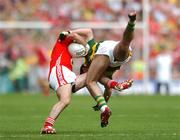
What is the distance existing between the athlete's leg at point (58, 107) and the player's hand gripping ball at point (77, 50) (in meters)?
0.69

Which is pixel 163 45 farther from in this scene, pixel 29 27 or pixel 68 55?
pixel 68 55

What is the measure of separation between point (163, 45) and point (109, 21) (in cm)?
308

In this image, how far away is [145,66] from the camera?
116 feet

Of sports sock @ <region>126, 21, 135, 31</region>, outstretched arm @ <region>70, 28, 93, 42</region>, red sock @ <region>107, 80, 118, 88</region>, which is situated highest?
outstretched arm @ <region>70, 28, 93, 42</region>

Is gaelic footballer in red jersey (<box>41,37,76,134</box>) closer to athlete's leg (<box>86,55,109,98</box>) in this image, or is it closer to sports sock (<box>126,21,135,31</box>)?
athlete's leg (<box>86,55,109,98</box>)

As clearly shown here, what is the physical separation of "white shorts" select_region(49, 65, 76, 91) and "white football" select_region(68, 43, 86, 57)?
0.36m

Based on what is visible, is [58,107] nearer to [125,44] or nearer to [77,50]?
[77,50]

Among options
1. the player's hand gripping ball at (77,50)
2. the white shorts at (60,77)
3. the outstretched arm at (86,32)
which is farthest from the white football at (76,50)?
the white shorts at (60,77)

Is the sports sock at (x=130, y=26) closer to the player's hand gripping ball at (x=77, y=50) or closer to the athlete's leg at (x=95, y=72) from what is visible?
the athlete's leg at (x=95, y=72)

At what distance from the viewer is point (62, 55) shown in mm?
12688

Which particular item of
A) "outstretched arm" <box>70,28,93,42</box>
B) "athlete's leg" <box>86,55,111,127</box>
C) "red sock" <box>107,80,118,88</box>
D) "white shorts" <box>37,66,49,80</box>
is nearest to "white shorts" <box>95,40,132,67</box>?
"athlete's leg" <box>86,55,111,127</box>

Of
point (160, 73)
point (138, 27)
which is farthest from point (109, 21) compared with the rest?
point (160, 73)

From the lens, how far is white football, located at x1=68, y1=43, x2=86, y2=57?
1272 centimetres

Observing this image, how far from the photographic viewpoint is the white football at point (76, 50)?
41.7 feet
